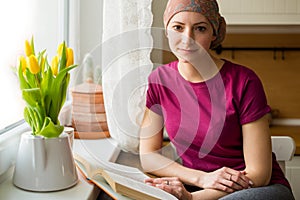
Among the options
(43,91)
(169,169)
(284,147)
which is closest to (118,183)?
(43,91)

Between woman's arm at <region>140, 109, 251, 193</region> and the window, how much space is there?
40 centimetres

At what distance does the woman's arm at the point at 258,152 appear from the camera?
1281 millimetres

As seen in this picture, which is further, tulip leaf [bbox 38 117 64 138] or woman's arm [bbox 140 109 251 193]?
woman's arm [bbox 140 109 251 193]

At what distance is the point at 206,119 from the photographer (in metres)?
1.37

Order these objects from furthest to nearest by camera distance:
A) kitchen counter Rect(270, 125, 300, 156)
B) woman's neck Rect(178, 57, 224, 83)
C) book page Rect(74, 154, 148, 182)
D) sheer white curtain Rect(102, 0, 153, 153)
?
kitchen counter Rect(270, 125, 300, 156), sheer white curtain Rect(102, 0, 153, 153), woman's neck Rect(178, 57, 224, 83), book page Rect(74, 154, 148, 182)

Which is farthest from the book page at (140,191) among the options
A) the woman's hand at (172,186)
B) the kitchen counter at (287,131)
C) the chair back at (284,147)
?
the kitchen counter at (287,131)

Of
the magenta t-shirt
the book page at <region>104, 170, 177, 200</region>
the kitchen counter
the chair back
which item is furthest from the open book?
the kitchen counter

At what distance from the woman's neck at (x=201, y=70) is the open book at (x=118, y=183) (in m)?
0.37

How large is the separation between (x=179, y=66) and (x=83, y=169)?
1.55ft

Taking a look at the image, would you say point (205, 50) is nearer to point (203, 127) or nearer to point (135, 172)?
point (203, 127)

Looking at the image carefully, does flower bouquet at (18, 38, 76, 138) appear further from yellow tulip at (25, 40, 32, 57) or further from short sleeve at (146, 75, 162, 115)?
short sleeve at (146, 75, 162, 115)

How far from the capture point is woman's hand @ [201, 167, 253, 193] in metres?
1.24

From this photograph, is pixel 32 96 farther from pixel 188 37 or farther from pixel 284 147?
pixel 284 147

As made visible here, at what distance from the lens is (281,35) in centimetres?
267
